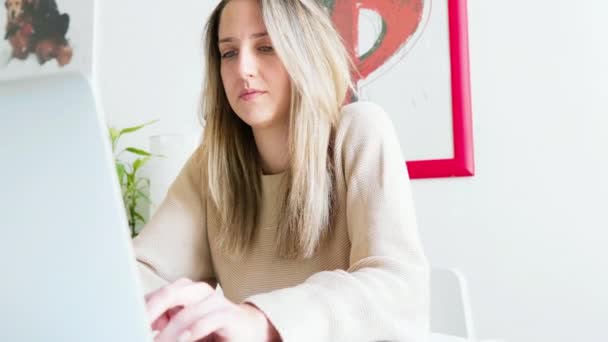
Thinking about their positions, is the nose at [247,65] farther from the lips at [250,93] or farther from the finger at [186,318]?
the finger at [186,318]

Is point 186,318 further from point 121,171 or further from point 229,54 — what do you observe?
point 121,171

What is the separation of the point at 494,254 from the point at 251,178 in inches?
41.4

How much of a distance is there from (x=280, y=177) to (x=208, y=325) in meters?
0.67

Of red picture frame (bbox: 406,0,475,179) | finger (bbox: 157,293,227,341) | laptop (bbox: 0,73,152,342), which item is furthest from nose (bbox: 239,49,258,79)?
red picture frame (bbox: 406,0,475,179)

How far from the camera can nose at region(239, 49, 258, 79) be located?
122cm

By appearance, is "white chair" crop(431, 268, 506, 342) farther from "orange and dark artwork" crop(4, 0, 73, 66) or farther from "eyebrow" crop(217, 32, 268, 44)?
"orange and dark artwork" crop(4, 0, 73, 66)

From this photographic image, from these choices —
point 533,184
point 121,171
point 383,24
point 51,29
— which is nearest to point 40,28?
point 51,29

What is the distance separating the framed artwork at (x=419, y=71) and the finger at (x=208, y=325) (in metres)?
1.62

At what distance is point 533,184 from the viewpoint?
2.06m

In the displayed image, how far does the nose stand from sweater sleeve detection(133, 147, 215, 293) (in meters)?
0.23

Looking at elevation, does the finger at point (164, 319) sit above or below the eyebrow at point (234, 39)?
below

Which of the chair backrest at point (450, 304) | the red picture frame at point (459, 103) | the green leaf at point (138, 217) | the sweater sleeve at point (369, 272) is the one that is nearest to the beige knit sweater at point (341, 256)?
the sweater sleeve at point (369, 272)

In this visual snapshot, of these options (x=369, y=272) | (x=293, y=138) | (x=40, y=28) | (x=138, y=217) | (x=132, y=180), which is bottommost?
(x=138, y=217)

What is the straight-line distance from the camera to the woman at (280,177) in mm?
1044
